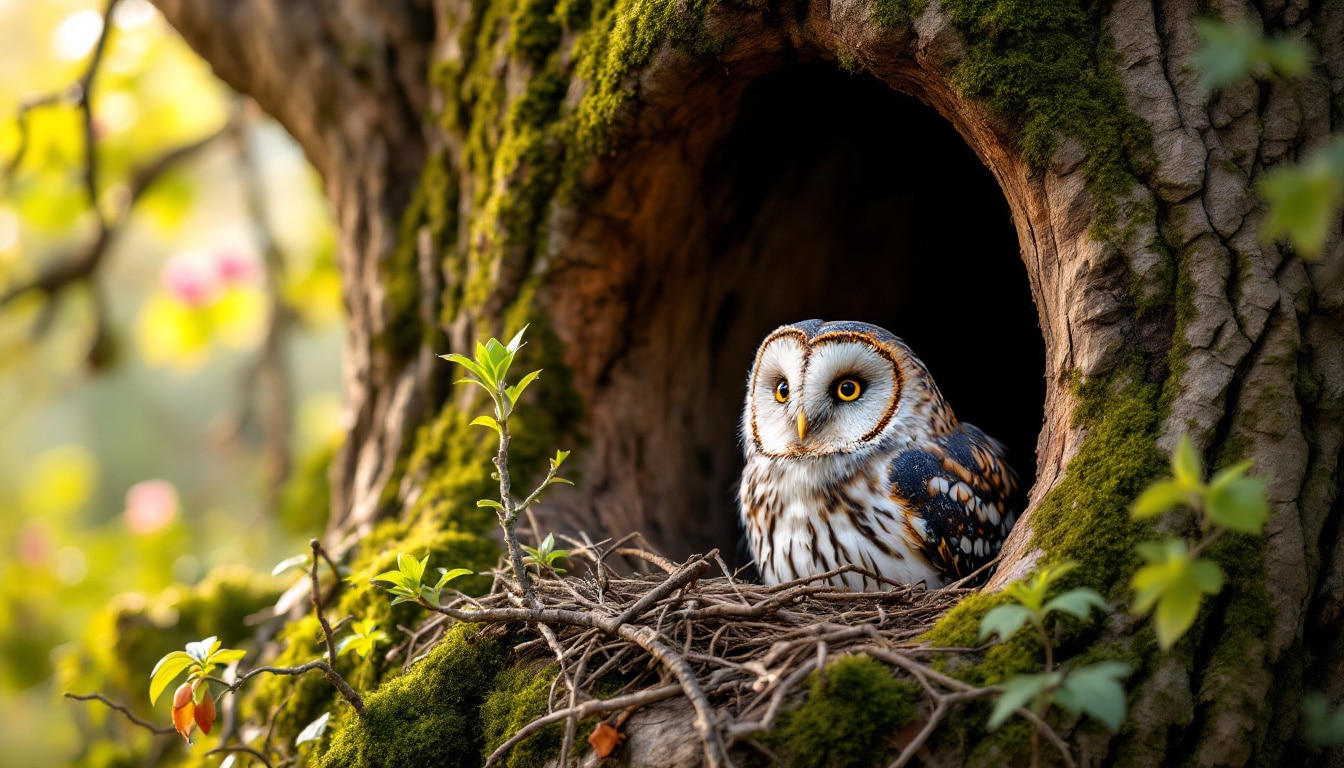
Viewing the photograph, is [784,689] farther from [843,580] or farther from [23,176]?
[23,176]

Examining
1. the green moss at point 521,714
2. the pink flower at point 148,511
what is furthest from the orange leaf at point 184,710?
the pink flower at point 148,511

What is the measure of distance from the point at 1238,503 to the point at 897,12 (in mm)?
1358

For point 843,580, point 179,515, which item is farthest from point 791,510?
point 179,515

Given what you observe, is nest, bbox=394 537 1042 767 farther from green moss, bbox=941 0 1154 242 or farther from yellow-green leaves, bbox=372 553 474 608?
green moss, bbox=941 0 1154 242

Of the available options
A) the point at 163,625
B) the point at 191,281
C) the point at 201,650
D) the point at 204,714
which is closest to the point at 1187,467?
the point at 201,650

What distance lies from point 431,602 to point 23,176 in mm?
4236

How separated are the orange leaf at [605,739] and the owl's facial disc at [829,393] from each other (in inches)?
44.0

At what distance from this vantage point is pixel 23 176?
4.84 m

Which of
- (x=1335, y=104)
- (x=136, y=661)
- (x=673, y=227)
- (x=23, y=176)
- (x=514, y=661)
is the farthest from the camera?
(x=23, y=176)

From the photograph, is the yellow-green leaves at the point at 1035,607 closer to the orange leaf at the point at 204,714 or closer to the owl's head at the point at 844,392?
the owl's head at the point at 844,392

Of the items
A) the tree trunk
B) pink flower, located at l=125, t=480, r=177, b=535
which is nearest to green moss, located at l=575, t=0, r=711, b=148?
the tree trunk

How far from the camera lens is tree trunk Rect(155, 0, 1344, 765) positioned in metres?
1.82

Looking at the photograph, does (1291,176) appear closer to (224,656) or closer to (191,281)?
(224,656)

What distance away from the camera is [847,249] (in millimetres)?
3941
